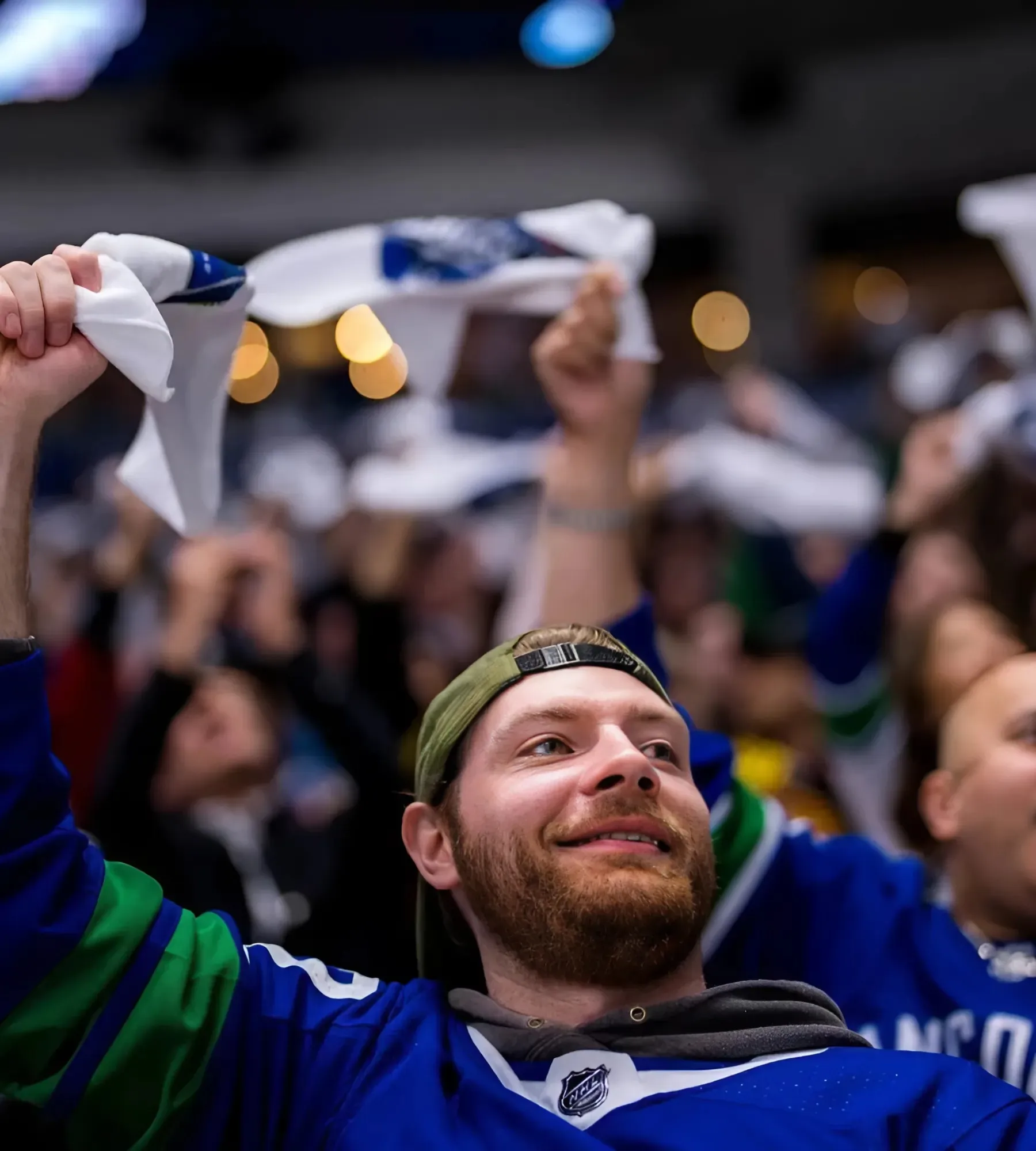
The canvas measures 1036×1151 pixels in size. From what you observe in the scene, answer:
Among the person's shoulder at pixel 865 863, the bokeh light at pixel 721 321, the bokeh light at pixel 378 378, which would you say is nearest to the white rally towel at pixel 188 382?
the person's shoulder at pixel 865 863

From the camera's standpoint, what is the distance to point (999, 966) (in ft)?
5.70

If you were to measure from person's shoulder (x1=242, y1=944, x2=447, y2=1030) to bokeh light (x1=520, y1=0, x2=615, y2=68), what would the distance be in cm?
732

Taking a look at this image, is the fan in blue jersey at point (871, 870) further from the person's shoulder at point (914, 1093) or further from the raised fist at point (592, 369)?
the person's shoulder at point (914, 1093)

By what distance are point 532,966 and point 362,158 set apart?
8416 millimetres

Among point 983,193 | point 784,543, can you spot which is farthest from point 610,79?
point 983,193

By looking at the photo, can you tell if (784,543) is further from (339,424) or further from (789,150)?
(789,150)

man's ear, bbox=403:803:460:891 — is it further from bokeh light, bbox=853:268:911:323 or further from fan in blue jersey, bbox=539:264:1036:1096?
bokeh light, bbox=853:268:911:323

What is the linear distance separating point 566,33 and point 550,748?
7.72m

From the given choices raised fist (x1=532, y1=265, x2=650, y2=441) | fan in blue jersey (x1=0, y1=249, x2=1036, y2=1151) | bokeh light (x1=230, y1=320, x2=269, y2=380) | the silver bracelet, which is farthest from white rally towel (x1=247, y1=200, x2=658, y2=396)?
bokeh light (x1=230, y1=320, x2=269, y2=380)

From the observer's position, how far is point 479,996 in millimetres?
1423

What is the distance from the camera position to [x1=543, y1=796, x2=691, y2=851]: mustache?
1.37m

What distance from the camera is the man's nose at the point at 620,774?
4.55 ft

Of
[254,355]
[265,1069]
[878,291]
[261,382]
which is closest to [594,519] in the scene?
[265,1069]

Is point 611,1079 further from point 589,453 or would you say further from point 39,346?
point 589,453
